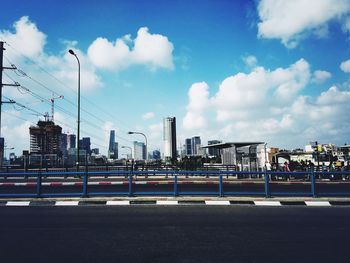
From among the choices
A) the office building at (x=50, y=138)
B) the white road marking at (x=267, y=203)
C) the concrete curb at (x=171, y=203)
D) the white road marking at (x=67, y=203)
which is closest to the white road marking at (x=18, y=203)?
the concrete curb at (x=171, y=203)

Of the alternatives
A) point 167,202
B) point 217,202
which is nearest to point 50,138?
point 167,202

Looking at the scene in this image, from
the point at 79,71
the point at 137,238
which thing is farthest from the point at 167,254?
the point at 79,71

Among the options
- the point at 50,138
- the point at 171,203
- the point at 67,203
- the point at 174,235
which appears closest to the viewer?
the point at 174,235

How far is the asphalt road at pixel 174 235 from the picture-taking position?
20.0 feet

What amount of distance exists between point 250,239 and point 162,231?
2.23m

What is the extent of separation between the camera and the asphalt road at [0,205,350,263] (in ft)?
20.0

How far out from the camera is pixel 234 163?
32.4 m

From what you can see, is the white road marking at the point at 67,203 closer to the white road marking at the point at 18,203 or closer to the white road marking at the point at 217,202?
the white road marking at the point at 18,203

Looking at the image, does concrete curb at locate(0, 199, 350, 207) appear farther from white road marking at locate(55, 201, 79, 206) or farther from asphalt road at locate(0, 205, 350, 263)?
asphalt road at locate(0, 205, 350, 263)

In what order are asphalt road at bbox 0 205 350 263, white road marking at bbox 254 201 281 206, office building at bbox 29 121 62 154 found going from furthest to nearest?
office building at bbox 29 121 62 154
white road marking at bbox 254 201 281 206
asphalt road at bbox 0 205 350 263

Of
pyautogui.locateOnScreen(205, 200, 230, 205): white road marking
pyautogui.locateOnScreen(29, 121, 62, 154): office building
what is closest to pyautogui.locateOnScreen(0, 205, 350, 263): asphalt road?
pyautogui.locateOnScreen(205, 200, 230, 205): white road marking

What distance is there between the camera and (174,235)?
304 inches

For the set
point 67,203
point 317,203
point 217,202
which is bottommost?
point 317,203

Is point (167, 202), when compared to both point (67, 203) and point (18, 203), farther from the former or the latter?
point (18, 203)
